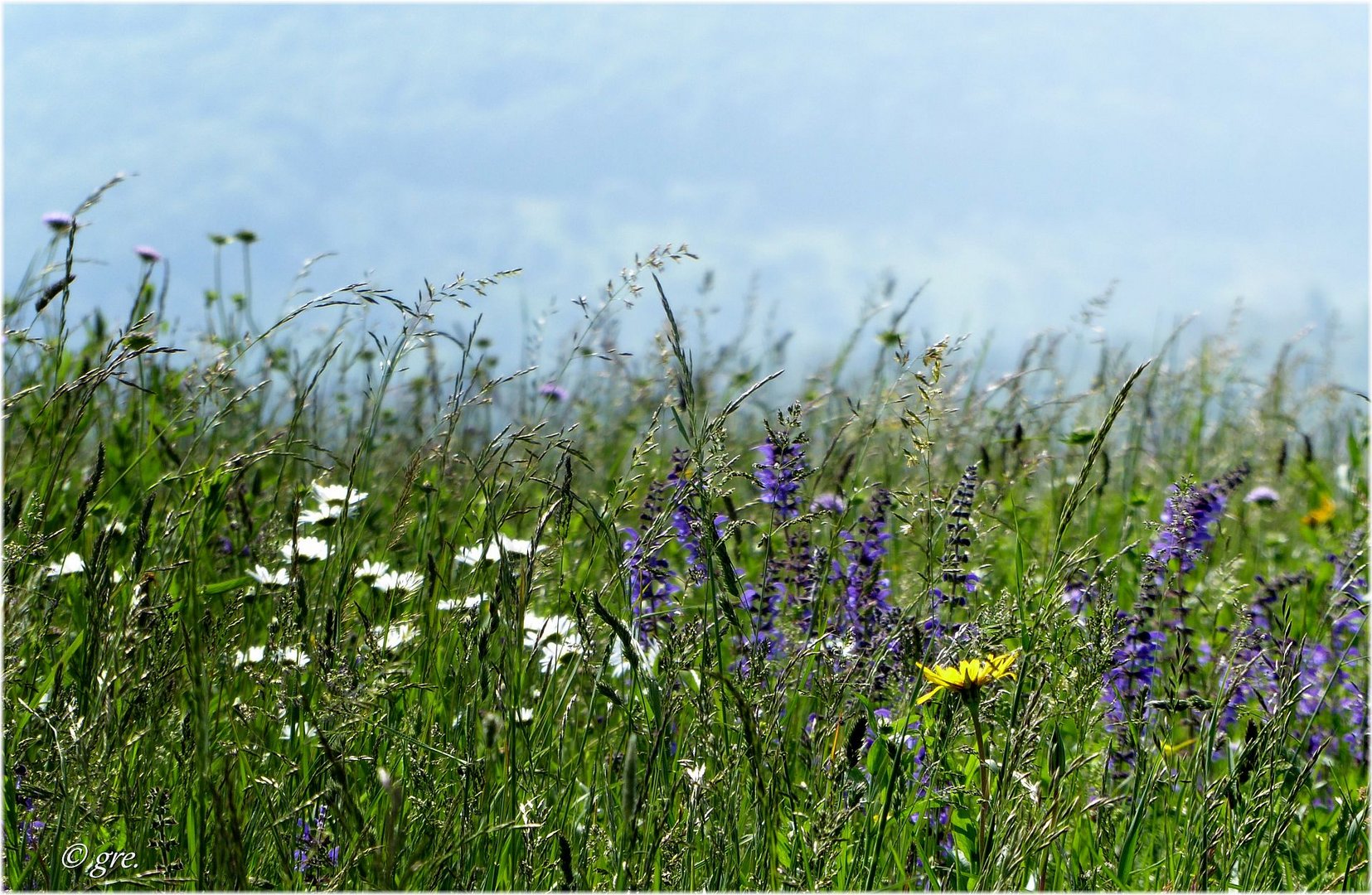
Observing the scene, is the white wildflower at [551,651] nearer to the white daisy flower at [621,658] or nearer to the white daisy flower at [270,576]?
the white daisy flower at [621,658]

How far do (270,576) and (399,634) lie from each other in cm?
42

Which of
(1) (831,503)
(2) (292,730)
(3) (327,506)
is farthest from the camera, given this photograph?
(1) (831,503)

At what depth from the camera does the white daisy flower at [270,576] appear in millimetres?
1898

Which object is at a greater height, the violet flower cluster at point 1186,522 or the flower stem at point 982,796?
the violet flower cluster at point 1186,522

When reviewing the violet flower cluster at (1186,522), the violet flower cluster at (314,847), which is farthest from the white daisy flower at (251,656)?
the violet flower cluster at (1186,522)

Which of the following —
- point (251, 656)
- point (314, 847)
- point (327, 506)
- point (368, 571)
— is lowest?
point (314, 847)

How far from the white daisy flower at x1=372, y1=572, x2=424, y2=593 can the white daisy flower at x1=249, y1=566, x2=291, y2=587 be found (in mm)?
167

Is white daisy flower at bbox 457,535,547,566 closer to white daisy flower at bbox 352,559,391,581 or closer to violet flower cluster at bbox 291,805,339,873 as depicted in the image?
white daisy flower at bbox 352,559,391,581

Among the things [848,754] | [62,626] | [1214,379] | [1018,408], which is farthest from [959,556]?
[1214,379]

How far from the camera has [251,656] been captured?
184cm

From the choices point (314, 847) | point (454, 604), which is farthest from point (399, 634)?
point (314, 847)

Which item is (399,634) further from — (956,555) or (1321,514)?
(1321,514)

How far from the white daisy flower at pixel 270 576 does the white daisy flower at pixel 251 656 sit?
0.38 feet

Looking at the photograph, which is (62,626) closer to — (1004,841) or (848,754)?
(848,754)
